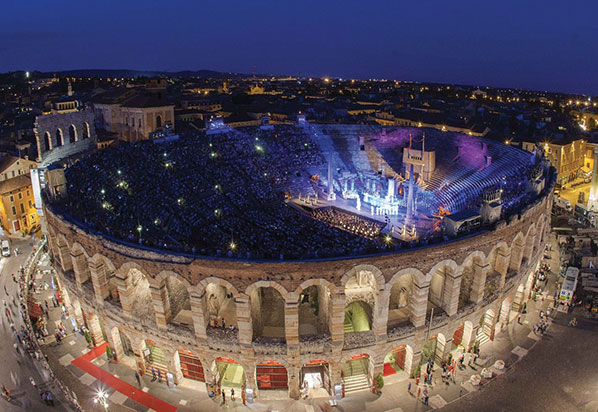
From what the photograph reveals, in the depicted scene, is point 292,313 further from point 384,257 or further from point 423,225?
point 423,225

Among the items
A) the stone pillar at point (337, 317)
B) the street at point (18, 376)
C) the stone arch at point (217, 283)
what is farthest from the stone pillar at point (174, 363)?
the stone pillar at point (337, 317)

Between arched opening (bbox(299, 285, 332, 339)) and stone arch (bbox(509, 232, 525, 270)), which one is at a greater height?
stone arch (bbox(509, 232, 525, 270))

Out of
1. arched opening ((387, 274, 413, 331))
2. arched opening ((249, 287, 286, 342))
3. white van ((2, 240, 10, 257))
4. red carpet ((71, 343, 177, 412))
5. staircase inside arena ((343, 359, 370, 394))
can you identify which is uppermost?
arched opening ((387, 274, 413, 331))

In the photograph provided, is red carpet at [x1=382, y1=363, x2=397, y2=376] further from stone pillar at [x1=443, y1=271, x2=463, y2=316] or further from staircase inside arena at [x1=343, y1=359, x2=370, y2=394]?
stone pillar at [x1=443, y1=271, x2=463, y2=316]

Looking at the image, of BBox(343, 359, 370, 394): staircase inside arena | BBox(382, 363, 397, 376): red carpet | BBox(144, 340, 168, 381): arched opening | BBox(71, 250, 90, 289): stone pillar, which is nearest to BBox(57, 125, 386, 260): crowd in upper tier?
BBox(71, 250, 90, 289): stone pillar

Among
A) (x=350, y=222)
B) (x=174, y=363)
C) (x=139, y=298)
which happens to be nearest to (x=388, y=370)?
(x=174, y=363)

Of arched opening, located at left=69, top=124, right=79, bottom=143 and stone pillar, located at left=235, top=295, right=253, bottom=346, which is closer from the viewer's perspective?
stone pillar, located at left=235, top=295, right=253, bottom=346

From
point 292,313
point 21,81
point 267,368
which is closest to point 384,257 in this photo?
point 292,313
